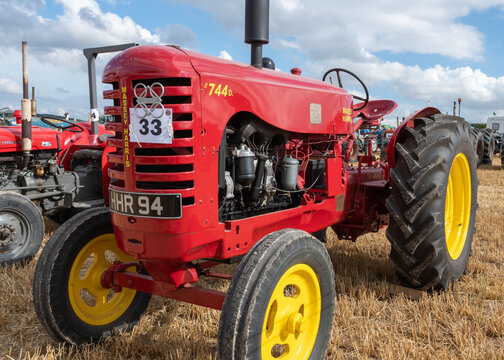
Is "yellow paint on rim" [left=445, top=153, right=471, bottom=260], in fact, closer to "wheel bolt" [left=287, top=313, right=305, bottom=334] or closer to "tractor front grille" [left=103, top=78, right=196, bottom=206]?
"wheel bolt" [left=287, top=313, right=305, bottom=334]

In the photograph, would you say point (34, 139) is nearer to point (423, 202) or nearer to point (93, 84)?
point (93, 84)

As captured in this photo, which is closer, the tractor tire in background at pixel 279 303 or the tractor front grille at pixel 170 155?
the tractor tire in background at pixel 279 303

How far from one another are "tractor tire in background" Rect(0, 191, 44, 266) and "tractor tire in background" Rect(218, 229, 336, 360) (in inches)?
113

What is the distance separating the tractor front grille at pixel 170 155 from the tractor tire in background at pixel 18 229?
2.54 metres

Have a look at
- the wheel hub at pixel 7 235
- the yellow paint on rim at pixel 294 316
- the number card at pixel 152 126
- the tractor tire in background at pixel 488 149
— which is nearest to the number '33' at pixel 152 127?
the number card at pixel 152 126

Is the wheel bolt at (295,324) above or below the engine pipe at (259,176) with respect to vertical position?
Result: below

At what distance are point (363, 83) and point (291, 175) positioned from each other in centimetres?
132

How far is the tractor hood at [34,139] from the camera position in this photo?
5.06m

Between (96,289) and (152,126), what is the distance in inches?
52.3

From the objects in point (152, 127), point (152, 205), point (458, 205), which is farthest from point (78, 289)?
point (458, 205)

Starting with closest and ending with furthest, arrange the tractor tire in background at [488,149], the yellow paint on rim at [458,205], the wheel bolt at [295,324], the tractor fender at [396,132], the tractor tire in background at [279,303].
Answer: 1. the tractor tire in background at [279,303]
2. the wheel bolt at [295,324]
3. the tractor fender at [396,132]
4. the yellow paint on rim at [458,205]
5. the tractor tire in background at [488,149]

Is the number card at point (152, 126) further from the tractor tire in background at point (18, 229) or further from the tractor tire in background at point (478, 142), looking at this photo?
the tractor tire in background at point (478, 142)

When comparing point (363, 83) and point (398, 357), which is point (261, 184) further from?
point (363, 83)

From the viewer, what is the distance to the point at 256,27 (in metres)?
2.68
